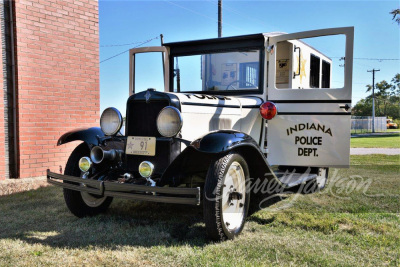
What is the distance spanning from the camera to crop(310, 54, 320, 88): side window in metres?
5.58

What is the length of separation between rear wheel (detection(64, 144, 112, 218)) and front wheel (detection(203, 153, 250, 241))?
63.8 inches

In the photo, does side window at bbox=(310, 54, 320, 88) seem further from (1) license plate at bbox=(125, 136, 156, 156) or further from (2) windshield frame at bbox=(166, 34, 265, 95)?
(1) license plate at bbox=(125, 136, 156, 156)

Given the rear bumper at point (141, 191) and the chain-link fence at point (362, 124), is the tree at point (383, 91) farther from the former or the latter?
the rear bumper at point (141, 191)

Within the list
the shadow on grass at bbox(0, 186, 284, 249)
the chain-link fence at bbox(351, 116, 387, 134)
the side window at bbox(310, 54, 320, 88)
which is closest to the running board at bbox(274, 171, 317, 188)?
the shadow on grass at bbox(0, 186, 284, 249)

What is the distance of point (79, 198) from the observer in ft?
13.7

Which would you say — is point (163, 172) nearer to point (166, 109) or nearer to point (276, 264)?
point (166, 109)

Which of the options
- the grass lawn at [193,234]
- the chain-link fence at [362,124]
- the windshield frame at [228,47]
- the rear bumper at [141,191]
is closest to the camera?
the grass lawn at [193,234]

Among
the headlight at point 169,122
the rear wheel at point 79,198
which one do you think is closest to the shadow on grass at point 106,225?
the rear wheel at point 79,198

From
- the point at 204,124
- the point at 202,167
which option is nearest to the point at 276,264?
the point at 202,167

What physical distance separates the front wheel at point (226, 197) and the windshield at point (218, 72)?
155 cm

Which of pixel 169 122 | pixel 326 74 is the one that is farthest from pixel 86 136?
pixel 326 74

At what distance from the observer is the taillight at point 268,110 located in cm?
457

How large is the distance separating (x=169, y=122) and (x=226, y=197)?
0.92m

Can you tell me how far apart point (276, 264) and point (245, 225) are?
1095mm
